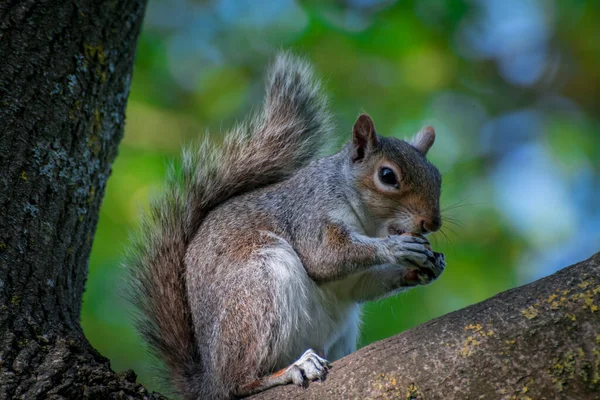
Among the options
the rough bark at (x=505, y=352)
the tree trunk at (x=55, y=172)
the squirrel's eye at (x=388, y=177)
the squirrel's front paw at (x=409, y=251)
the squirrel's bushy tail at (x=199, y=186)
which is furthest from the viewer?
the squirrel's eye at (x=388, y=177)

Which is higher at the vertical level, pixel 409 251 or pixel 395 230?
pixel 395 230

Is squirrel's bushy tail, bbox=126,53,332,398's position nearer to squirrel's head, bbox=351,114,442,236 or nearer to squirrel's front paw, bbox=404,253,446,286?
squirrel's head, bbox=351,114,442,236

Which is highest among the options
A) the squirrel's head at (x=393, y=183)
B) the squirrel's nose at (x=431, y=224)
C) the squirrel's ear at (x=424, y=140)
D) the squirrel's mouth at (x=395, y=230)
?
the squirrel's ear at (x=424, y=140)

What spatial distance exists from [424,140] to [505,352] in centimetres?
202

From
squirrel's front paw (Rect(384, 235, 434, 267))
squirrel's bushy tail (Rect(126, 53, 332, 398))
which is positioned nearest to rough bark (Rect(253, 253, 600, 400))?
squirrel's front paw (Rect(384, 235, 434, 267))

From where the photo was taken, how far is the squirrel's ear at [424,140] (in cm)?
360

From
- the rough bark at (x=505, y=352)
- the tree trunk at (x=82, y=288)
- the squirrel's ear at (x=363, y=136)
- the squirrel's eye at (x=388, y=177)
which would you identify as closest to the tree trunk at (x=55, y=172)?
the tree trunk at (x=82, y=288)

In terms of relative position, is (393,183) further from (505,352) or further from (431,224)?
(505,352)

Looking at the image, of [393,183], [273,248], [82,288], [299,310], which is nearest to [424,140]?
[393,183]

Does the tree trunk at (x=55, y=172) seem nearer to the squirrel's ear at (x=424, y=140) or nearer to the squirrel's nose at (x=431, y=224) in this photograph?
the squirrel's nose at (x=431, y=224)

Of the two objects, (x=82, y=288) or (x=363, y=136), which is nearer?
(x=82, y=288)

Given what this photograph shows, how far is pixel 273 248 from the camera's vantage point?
2871mm

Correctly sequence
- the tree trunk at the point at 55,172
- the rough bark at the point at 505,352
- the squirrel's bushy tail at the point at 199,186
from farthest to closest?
the squirrel's bushy tail at the point at 199,186 → the tree trunk at the point at 55,172 → the rough bark at the point at 505,352

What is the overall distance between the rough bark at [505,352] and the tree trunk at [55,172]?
733 mm
